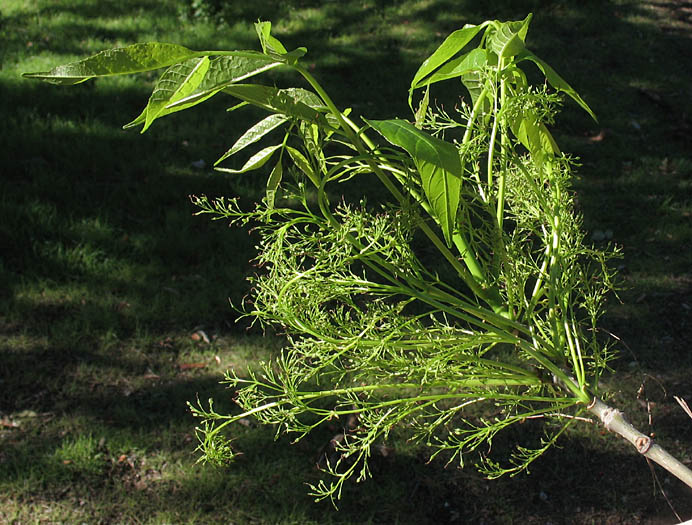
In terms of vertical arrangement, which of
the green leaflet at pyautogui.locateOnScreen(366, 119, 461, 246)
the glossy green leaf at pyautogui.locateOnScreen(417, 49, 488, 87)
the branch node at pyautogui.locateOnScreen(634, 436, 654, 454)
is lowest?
the branch node at pyautogui.locateOnScreen(634, 436, 654, 454)

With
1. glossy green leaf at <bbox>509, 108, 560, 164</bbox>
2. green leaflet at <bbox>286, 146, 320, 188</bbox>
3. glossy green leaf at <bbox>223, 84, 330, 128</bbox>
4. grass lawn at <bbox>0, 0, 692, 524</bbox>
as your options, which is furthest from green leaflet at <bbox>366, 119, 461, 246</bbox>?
grass lawn at <bbox>0, 0, 692, 524</bbox>

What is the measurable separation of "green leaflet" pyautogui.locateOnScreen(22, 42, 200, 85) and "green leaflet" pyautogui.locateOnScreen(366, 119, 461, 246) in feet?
0.80

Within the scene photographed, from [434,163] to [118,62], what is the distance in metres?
0.37

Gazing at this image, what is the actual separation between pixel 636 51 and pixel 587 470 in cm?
529

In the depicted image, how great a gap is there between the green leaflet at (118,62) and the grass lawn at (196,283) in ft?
5.04

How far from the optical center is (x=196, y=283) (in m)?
3.89

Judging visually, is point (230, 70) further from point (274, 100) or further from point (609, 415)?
point (609, 415)

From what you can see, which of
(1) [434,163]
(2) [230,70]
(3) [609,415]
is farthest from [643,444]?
(2) [230,70]

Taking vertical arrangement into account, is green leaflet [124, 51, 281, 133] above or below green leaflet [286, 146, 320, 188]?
above

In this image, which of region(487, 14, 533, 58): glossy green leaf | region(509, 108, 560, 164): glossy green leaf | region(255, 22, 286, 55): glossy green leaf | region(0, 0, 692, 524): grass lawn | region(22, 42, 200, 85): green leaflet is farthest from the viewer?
region(0, 0, 692, 524): grass lawn

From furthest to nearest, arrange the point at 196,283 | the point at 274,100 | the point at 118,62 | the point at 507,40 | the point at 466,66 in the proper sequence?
the point at 196,283, the point at 466,66, the point at 507,40, the point at 274,100, the point at 118,62

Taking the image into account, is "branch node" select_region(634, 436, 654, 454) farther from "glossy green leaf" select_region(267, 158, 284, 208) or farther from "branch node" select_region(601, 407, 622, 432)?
"glossy green leaf" select_region(267, 158, 284, 208)

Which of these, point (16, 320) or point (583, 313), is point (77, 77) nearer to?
point (16, 320)

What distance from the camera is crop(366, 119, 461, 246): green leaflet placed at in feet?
2.53
